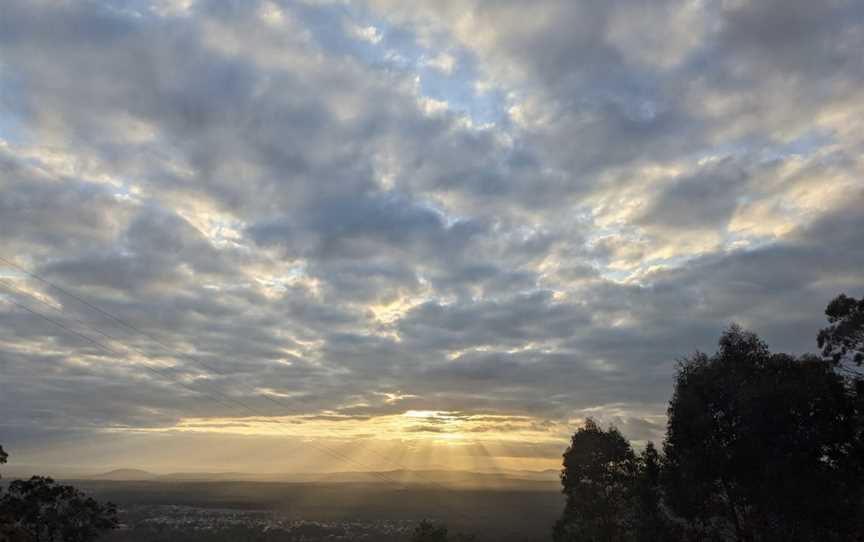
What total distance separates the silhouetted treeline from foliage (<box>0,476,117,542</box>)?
64529mm

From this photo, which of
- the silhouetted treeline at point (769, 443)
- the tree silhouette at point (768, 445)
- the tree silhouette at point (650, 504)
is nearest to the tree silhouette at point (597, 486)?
the tree silhouette at point (650, 504)

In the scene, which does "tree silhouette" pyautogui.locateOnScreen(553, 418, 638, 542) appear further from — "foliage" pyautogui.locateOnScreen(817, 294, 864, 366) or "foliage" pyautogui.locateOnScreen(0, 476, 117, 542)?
"foliage" pyautogui.locateOnScreen(0, 476, 117, 542)

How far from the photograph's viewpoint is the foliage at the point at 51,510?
199 ft

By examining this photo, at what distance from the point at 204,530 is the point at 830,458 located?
194m

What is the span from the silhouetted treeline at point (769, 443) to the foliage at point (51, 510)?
212 ft

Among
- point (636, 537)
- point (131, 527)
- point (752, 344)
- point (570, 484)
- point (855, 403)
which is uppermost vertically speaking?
point (752, 344)

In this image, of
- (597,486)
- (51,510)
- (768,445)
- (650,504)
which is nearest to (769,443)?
(768,445)

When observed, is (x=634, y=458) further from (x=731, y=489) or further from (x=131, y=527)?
(x=131, y=527)

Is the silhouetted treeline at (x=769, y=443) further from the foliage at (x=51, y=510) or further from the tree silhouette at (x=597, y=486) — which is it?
the foliage at (x=51, y=510)

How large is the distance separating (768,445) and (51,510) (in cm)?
7285

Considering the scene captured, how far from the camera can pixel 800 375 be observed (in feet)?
149

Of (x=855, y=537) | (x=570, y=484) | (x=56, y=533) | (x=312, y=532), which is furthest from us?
(x=312, y=532)

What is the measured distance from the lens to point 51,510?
62.9 m

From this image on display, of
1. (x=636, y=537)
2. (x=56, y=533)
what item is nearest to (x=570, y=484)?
(x=636, y=537)
